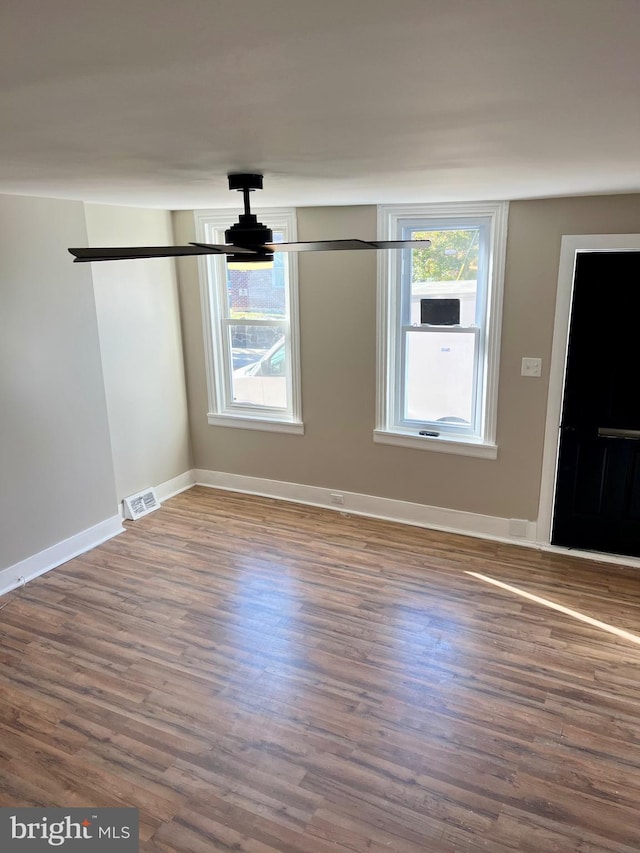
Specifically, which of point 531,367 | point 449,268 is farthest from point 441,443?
point 449,268

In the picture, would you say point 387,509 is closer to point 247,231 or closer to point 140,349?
point 140,349

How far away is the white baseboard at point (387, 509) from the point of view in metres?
4.23

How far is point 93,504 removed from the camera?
166 inches

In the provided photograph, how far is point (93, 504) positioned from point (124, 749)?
209 cm

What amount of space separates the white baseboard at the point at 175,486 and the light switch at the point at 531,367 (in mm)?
3005

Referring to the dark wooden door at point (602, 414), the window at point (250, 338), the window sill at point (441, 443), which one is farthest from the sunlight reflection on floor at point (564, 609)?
the window at point (250, 338)

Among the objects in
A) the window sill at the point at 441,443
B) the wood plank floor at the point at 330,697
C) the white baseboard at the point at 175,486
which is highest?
the window sill at the point at 441,443

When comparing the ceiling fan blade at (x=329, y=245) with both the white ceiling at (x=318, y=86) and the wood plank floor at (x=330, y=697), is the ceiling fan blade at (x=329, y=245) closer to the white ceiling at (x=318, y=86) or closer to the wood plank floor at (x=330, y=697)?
the white ceiling at (x=318, y=86)

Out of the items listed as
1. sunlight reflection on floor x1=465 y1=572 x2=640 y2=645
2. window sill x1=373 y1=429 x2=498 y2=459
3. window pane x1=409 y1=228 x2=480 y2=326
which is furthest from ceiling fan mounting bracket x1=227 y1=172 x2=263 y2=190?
sunlight reflection on floor x1=465 y1=572 x2=640 y2=645

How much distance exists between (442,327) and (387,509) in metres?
1.47

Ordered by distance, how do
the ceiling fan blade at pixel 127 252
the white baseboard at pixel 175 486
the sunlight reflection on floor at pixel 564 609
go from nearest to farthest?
the ceiling fan blade at pixel 127 252 → the sunlight reflection on floor at pixel 564 609 → the white baseboard at pixel 175 486

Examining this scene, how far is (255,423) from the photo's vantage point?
16.3 ft

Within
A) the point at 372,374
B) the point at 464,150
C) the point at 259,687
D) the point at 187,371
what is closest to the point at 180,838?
the point at 259,687

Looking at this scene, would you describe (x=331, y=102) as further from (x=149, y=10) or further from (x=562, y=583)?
(x=562, y=583)
